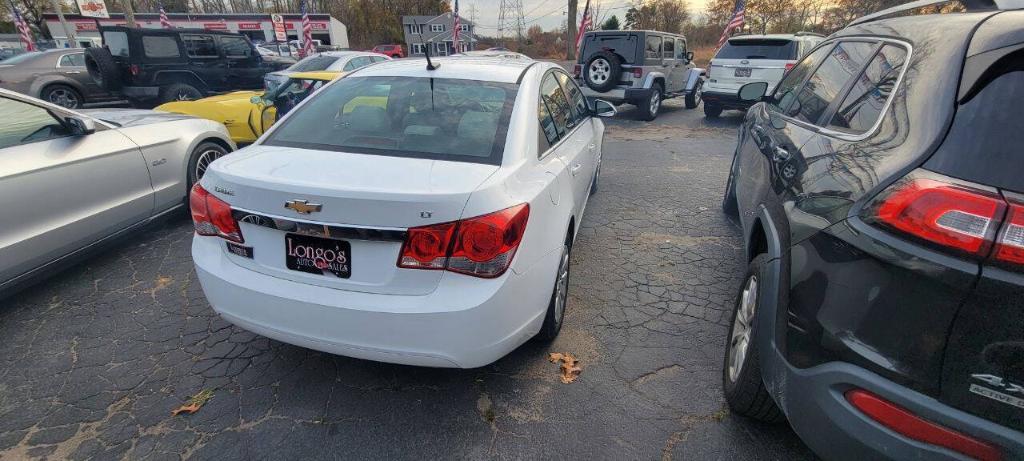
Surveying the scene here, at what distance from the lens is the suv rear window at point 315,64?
9.99 m

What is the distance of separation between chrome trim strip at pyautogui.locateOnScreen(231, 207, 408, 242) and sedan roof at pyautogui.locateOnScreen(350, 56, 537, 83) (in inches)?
55.1

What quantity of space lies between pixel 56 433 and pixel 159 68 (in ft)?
Answer: 33.9

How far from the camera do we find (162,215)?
13.8 feet

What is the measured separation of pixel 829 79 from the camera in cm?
281

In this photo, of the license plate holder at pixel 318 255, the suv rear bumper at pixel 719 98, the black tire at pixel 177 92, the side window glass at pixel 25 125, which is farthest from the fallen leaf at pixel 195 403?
the suv rear bumper at pixel 719 98

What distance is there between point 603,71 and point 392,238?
9378 millimetres

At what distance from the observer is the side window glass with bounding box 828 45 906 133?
6.25 feet

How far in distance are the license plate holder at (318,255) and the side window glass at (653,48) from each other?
9.70 metres

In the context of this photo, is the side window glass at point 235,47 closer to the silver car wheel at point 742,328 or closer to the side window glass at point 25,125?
the side window glass at point 25,125

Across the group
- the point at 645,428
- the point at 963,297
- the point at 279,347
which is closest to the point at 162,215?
the point at 279,347

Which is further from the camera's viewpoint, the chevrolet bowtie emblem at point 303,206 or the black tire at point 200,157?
the black tire at point 200,157

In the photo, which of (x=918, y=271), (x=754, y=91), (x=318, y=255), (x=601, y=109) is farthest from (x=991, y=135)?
(x=601, y=109)

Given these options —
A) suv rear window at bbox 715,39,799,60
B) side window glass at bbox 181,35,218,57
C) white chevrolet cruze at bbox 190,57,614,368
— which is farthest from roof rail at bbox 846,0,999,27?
side window glass at bbox 181,35,218,57

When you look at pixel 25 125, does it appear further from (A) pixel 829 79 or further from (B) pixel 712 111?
(B) pixel 712 111
